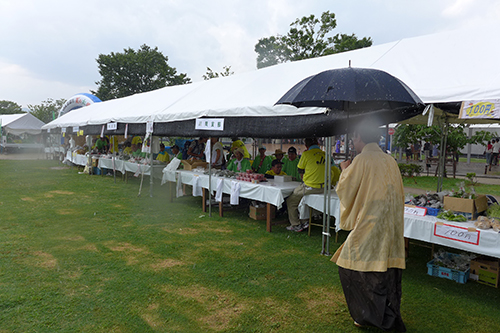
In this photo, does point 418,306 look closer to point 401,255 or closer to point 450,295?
point 450,295

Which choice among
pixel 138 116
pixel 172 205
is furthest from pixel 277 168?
pixel 138 116

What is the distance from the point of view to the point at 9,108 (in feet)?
208

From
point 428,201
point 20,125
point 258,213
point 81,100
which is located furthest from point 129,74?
point 428,201

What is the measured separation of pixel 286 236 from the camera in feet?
19.2

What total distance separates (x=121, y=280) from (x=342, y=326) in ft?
8.39

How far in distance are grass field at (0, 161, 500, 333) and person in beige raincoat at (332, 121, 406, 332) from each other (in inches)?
17.0

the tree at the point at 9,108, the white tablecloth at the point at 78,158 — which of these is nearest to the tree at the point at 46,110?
the tree at the point at 9,108

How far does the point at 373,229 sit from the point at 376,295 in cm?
57

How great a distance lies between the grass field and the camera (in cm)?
318

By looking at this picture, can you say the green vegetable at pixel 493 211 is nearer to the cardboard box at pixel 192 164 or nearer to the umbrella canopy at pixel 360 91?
the umbrella canopy at pixel 360 91

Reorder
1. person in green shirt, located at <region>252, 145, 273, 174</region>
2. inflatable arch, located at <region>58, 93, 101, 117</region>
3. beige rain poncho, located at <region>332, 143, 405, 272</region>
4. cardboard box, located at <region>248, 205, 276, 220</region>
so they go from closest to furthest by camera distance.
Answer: beige rain poncho, located at <region>332, 143, 405, 272</region> < cardboard box, located at <region>248, 205, 276, 220</region> < person in green shirt, located at <region>252, 145, 273, 174</region> < inflatable arch, located at <region>58, 93, 101, 117</region>

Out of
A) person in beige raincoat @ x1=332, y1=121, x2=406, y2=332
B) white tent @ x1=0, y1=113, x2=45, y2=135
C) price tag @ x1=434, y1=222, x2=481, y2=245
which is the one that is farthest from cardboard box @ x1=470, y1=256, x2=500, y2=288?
white tent @ x1=0, y1=113, x2=45, y2=135

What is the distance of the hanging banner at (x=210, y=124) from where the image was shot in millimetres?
6387

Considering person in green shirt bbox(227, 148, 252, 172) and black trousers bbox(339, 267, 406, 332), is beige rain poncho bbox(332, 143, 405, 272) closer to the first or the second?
black trousers bbox(339, 267, 406, 332)
